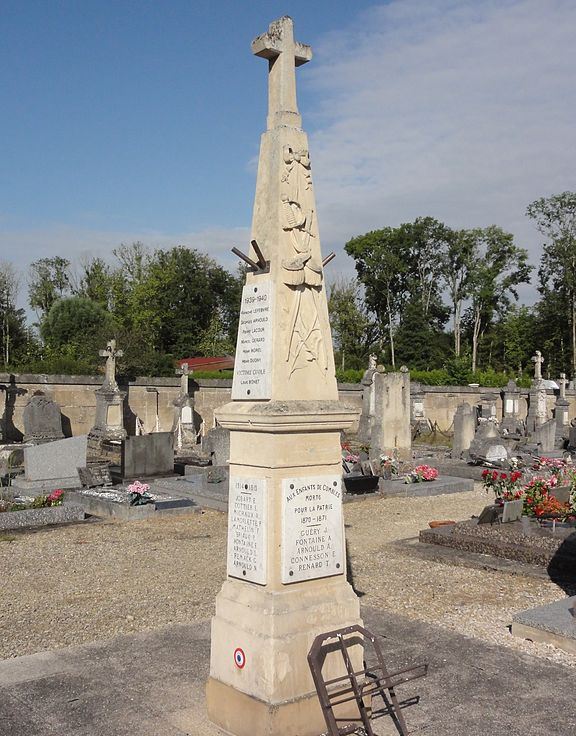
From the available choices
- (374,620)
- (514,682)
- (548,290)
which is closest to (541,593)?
(374,620)

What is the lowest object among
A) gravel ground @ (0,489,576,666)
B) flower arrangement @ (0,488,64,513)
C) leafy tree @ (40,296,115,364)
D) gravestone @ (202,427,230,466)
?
gravel ground @ (0,489,576,666)

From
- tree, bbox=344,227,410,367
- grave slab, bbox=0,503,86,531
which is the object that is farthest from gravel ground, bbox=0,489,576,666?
tree, bbox=344,227,410,367

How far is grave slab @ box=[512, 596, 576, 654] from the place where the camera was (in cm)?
638

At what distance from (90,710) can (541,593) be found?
17.4 feet

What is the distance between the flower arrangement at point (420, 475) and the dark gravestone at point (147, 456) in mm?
5168

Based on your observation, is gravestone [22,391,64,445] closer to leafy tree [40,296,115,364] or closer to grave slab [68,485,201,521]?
grave slab [68,485,201,521]

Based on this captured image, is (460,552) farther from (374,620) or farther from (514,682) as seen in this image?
(514,682)

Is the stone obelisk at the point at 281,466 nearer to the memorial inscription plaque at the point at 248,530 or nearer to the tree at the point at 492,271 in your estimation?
the memorial inscription plaque at the point at 248,530

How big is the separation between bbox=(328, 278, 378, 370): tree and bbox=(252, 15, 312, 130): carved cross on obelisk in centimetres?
4455

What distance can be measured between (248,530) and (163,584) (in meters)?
4.10

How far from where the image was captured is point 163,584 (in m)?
8.63

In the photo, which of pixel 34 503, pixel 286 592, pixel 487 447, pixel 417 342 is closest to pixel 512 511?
pixel 286 592

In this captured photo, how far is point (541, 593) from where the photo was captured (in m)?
8.44

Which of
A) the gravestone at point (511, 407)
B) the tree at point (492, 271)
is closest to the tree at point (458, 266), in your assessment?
the tree at point (492, 271)
